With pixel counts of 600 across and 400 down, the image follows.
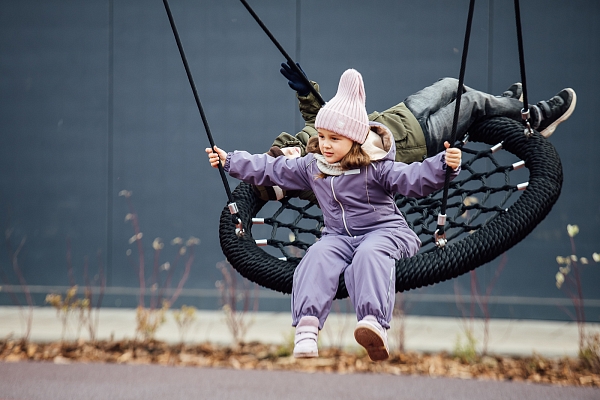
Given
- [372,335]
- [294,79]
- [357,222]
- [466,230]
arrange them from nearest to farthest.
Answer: [372,335] → [357,222] → [466,230] → [294,79]

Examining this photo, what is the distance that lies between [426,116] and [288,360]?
117 inches

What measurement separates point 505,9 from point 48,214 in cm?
474

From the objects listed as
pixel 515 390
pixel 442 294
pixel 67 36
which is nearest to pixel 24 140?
pixel 67 36

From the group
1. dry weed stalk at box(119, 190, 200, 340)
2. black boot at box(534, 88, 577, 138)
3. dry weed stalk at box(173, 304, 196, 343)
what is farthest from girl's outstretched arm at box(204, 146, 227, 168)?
dry weed stalk at box(119, 190, 200, 340)

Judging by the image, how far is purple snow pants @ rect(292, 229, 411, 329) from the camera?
206 centimetres

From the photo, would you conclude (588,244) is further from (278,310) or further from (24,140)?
(24,140)

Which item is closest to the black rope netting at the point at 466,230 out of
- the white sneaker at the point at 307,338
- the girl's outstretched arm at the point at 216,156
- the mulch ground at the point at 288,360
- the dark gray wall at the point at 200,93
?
the white sneaker at the point at 307,338

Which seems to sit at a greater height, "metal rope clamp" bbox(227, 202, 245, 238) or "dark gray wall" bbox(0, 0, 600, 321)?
"dark gray wall" bbox(0, 0, 600, 321)

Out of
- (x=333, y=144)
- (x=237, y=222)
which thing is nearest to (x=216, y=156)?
(x=237, y=222)

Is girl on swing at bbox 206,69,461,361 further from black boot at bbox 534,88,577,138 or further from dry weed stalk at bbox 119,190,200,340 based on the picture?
dry weed stalk at bbox 119,190,200,340

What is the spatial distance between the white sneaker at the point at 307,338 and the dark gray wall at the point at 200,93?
4.86 metres

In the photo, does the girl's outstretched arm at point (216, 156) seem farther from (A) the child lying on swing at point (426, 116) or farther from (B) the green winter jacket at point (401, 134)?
(B) the green winter jacket at point (401, 134)

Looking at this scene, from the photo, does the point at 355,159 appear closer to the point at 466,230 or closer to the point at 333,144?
the point at 333,144

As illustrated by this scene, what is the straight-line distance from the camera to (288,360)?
5438 mm
